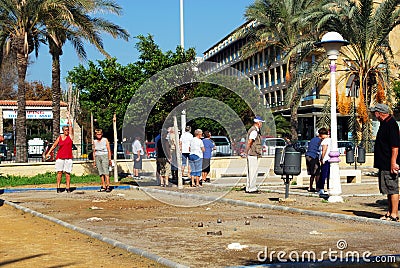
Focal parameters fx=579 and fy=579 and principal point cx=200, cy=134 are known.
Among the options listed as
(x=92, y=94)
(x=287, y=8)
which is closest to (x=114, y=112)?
(x=92, y=94)

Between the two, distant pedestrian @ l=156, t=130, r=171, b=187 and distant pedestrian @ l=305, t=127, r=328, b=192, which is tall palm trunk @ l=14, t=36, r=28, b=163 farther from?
distant pedestrian @ l=305, t=127, r=328, b=192

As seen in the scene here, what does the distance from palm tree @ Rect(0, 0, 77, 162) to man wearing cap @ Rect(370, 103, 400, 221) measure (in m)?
15.7

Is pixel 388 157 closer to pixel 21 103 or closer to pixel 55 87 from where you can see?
pixel 21 103

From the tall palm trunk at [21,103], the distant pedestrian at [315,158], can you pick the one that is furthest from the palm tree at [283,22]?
the distant pedestrian at [315,158]

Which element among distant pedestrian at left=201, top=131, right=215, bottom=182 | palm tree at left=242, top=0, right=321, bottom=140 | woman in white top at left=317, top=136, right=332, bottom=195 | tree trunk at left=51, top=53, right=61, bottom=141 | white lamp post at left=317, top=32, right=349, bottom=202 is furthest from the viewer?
palm tree at left=242, top=0, right=321, bottom=140

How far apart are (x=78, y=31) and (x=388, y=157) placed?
58.5 feet

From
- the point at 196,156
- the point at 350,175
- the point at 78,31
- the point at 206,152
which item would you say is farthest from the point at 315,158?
the point at 78,31

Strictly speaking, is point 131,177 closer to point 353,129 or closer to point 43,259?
point 353,129

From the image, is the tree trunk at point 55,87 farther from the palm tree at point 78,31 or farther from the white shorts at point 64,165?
the white shorts at point 64,165

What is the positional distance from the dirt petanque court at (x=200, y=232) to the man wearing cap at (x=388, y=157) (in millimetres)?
437

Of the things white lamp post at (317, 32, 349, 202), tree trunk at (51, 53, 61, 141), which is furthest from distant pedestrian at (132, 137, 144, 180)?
white lamp post at (317, 32, 349, 202)

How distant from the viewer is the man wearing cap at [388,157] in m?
9.33

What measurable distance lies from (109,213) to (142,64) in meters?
14.3

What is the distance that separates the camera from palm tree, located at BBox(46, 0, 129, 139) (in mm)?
23672
